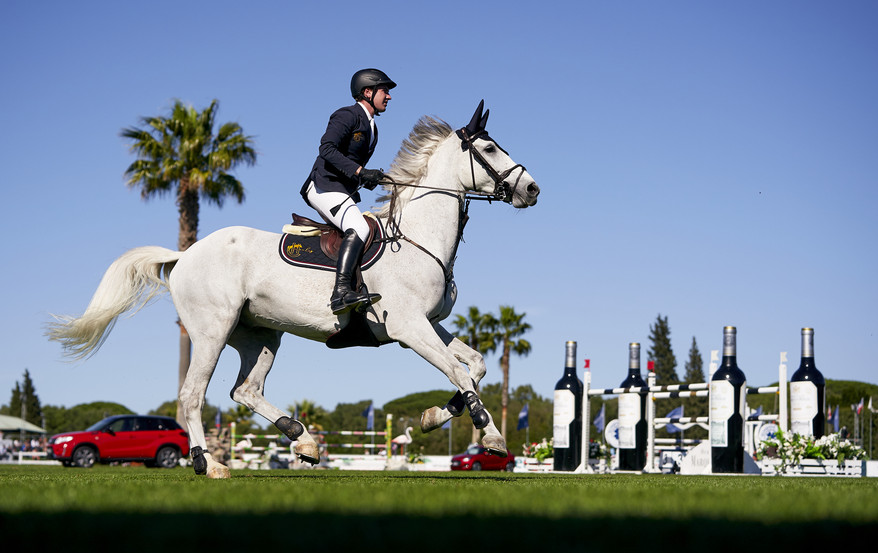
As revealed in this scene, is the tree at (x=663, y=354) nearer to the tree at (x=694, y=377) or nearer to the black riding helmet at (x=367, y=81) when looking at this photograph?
the tree at (x=694, y=377)

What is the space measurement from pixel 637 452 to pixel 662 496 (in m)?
13.0

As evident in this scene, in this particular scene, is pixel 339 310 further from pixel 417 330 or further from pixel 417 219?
pixel 417 219

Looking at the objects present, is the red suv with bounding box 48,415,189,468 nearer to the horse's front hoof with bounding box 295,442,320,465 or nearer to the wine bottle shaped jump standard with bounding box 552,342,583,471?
the wine bottle shaped jump standard with bounding box 552,342,583,471

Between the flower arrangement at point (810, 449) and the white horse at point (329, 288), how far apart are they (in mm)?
8526

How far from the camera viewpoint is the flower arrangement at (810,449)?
45.0 feet

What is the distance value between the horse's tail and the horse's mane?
7.09 ft

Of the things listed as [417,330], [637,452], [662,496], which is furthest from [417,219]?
[637,452]

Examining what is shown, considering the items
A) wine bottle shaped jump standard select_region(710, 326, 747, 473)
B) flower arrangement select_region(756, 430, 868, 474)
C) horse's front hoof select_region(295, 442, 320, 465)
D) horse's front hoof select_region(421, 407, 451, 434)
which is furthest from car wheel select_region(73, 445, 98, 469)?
horse's front hoof select_region(421, 407, 451, 434)

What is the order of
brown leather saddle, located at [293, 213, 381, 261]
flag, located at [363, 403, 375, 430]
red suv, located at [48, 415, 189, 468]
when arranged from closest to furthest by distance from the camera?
1. brown leather saddle, located at [293, 213, 381, 261]
2. red suv, located at [48, 415, 189, 468]
3. flag, located at [363, 403, 375, 430]

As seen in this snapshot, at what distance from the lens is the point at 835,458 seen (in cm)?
1377

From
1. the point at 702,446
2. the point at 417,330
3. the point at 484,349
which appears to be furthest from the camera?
the point at 484,349

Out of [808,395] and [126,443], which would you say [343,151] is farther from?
[126,443]

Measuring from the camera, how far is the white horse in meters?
7.12

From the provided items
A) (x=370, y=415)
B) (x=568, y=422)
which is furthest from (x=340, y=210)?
(x=370, y=415)
